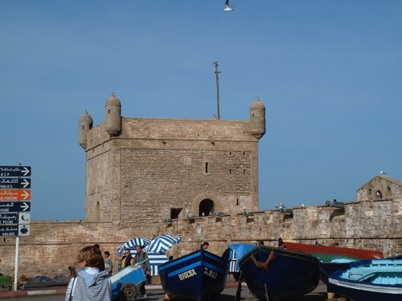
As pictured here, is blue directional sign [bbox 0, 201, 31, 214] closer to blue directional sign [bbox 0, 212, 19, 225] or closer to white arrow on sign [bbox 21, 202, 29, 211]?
white arrow on sign [bbox 21, 202, 29, 211]

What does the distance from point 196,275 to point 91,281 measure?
758 cm

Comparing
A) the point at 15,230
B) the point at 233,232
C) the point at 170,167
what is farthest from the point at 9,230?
the point at 170,167

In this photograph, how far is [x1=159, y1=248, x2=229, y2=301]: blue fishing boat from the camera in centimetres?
1438

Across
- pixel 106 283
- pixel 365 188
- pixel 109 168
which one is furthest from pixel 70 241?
pixel 106 283

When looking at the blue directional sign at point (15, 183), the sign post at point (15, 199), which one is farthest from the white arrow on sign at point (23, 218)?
the blue directional sign at point (15, 183)

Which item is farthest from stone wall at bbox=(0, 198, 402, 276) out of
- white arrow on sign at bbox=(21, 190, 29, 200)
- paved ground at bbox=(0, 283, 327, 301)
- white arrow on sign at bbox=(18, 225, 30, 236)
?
white arrow on sign at bbox=(21, 190, 29, 200)

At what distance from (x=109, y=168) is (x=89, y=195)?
3932 millimetres

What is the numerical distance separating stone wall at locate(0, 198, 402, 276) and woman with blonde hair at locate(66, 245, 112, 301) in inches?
518

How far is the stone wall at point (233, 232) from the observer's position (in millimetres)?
19828

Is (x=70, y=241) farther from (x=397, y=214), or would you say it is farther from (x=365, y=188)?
(x=397, y=214)

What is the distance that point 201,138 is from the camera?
3925cm

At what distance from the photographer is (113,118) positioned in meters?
37.4

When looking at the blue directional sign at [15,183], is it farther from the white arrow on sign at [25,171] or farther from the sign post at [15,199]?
the white arrow on sign at [25,171]

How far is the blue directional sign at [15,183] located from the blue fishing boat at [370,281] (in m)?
9.96
